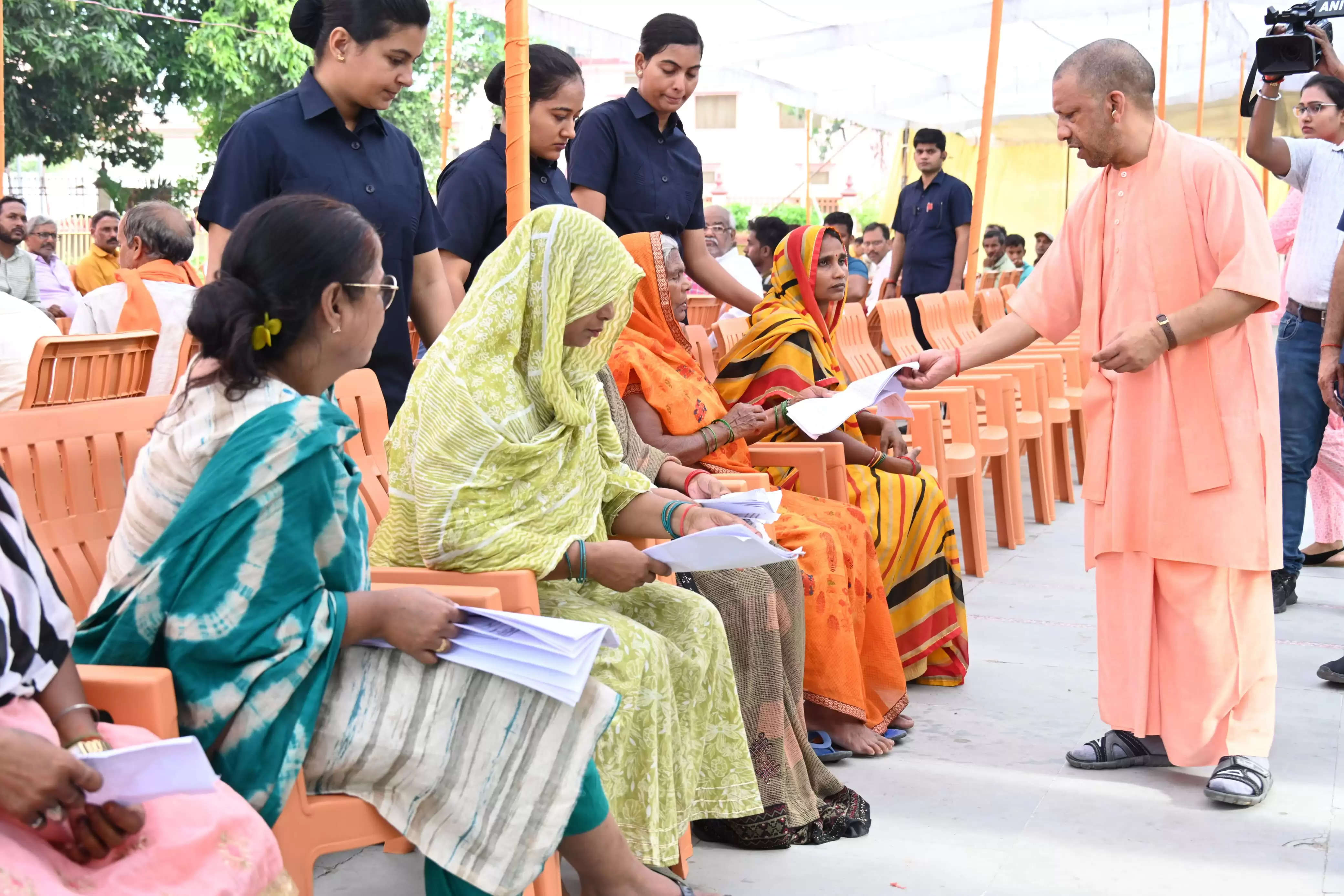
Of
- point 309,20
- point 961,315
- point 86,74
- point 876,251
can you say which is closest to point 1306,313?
point 961,315

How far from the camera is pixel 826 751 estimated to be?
3.55m

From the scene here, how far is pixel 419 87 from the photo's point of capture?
27234 millimetres

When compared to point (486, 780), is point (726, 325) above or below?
above

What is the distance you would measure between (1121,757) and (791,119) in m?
38.5

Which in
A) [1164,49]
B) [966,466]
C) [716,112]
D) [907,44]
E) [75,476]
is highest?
[716,112]

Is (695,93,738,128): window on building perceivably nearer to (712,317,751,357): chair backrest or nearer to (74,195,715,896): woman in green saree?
(712,317,751,357): chair backrest

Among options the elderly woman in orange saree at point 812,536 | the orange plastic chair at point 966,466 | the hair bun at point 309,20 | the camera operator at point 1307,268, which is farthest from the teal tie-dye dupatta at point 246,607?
the camera operator at point 1307,268

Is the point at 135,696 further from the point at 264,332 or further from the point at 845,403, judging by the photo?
the point at 845,403

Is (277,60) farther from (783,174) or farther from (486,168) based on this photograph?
(783,174)

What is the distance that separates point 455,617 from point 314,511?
0.27 m

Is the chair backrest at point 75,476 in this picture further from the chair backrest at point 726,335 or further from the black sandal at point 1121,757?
the chair backrest at point 726,335

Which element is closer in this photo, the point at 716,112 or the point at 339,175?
the point at 339,175

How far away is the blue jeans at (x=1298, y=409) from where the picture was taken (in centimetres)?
501

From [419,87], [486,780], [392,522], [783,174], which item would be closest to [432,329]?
[392,522]
